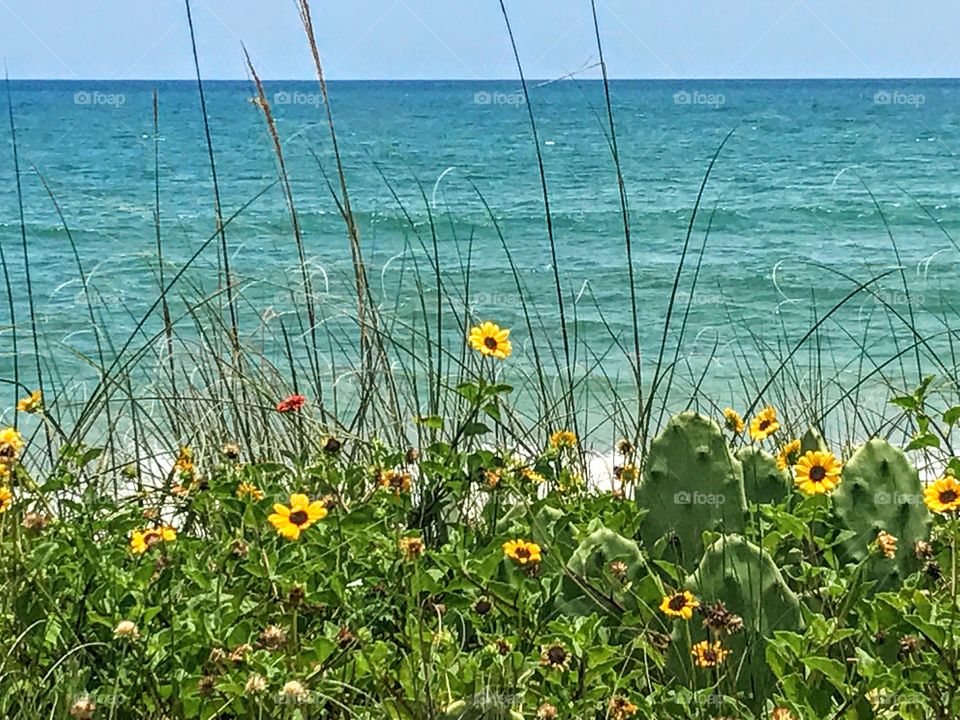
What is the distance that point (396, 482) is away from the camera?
146 cm

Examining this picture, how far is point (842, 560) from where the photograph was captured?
1.69m

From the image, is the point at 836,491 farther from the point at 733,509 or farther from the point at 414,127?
the point at 414,127

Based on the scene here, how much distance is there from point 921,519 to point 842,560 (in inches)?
4.6

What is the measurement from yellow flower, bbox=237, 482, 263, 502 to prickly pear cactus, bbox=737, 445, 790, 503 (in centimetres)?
70

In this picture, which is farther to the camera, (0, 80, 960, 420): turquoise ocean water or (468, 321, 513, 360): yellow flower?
(0, 80, 960, 420): turquoise ocean water

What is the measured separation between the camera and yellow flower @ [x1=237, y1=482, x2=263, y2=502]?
1610 millimetres

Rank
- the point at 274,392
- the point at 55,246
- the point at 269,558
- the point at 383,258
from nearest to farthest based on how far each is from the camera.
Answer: the point at 269,558 < the point at 274,392 < the point at 383,258 < the point at 55,246

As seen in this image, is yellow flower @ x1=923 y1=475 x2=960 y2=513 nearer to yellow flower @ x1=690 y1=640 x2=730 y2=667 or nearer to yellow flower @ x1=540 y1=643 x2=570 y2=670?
yellow flower @ x1=690 y1=640 x2=730 y2=667

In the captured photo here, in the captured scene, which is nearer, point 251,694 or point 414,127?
point 251,694

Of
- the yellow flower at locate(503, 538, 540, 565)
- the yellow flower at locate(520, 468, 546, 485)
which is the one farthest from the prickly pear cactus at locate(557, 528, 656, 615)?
the yellow flower at locate(520, 468, 546, 485)

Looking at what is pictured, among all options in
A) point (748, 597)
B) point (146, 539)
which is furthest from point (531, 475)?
point (146, 539)

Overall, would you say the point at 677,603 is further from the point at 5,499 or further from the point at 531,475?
the point at 5,499

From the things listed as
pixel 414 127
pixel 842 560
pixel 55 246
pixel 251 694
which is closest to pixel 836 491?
pixel 842 560

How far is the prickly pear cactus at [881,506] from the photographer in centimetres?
166
